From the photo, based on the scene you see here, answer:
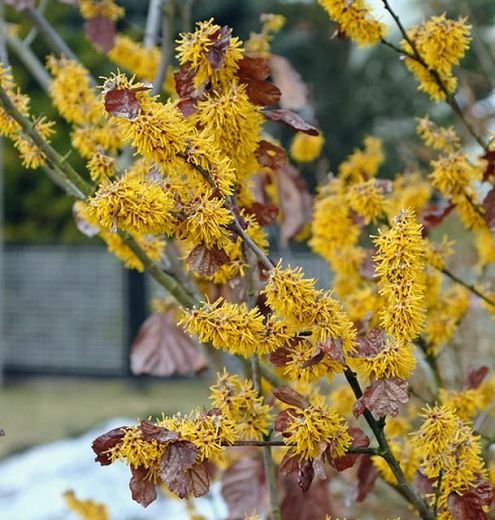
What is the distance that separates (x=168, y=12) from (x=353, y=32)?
0.95 meters

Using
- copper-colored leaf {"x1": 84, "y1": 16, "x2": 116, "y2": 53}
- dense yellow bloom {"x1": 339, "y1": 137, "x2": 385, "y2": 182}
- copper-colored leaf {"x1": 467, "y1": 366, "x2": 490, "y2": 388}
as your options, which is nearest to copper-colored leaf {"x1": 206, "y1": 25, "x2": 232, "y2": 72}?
dense yellow bloom {"x1": 339, "y1": 137, "x2": 385, "y2": 182}

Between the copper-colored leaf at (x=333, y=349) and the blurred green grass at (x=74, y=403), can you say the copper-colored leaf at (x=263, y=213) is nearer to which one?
the copper-colored leaf at (x=333, y=349)

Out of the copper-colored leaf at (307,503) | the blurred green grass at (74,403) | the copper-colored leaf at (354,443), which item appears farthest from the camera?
the blurred green grass at (74,403)

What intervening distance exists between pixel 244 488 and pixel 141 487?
728mm

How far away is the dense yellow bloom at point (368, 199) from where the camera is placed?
1479mm

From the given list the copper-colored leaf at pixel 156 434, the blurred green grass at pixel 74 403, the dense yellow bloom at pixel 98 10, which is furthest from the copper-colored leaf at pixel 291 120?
the blurred green grass at pixel 74 403

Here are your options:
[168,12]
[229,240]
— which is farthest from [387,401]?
[168,12]

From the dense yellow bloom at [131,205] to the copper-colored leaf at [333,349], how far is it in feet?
0.73

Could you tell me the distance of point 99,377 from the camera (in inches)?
349

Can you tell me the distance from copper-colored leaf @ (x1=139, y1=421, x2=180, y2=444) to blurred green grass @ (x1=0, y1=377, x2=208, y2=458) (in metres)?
5.36

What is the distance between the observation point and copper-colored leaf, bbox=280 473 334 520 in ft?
5.52

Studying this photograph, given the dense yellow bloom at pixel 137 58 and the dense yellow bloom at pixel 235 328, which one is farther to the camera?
the dense yellow bloom at pixel 137 58

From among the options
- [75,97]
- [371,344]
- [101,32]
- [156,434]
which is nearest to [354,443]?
[371,344]

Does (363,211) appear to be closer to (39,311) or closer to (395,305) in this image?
(395,305)
